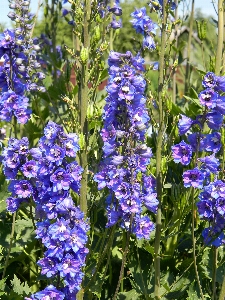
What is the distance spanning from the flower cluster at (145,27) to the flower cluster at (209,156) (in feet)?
3.20

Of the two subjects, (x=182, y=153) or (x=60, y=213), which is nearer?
(x=60, y=213)

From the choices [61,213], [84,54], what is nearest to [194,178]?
[61,213]

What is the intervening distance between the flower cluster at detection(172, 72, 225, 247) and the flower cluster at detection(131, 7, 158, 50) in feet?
3.20

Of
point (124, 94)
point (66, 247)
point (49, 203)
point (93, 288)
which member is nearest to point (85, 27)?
point (124, 94)

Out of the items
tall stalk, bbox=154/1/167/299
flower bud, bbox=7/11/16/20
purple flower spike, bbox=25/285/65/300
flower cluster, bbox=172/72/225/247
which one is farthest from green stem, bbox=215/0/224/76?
purple flower spike, bbox=25/285/65/300

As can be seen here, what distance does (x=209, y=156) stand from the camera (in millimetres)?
2785

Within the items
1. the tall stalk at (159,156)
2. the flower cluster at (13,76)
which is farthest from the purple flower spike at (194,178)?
the flower cluster at (13,76)

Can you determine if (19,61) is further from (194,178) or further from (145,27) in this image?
(194,178)

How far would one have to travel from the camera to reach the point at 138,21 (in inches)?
151

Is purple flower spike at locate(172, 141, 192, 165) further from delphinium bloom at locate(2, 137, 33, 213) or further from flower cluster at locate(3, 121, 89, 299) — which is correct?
delphinium bloom at locate(2, 137, 33, 213)

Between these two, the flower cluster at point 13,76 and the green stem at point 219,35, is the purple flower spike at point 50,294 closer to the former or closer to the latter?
the flower cluster at point 13,76

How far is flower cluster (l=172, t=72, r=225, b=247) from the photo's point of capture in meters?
2.69

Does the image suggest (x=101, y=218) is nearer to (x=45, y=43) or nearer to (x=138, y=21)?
(x=138, y=21)

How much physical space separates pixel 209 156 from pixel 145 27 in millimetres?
1388
